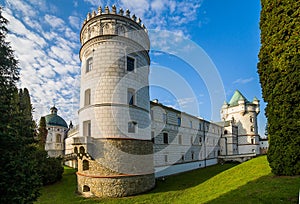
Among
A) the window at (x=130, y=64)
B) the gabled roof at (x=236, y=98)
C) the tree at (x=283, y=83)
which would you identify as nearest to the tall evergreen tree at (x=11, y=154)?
the window at (x=130, y=64)

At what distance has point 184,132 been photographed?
102 feet

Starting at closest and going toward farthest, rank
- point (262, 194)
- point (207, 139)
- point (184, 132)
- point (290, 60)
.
A: point (262, 194), point (290, 60), point (184, 132), point (207, 139)

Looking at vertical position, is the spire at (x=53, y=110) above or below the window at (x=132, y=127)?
above

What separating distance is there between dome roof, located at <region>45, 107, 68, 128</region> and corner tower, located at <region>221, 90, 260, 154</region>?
43.4 m

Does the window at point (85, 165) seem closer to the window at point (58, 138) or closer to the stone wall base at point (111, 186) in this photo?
the stone wall base at point (111, 186)

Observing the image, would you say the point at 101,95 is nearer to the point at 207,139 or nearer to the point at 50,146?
the point at 207,139

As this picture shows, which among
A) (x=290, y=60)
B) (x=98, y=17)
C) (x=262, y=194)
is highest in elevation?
(x=98, y=17)

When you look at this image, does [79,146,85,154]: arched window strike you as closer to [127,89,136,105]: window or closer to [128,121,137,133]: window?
[128,121,137,133]: window

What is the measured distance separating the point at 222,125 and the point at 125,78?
4044 centimetres

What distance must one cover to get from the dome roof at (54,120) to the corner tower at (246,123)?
43.4 m

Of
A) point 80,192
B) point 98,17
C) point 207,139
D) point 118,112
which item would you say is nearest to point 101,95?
point 118,112

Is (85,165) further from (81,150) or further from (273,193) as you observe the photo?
(273,193)

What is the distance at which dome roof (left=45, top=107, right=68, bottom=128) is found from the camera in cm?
4891

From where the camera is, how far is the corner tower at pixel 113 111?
570 inches
